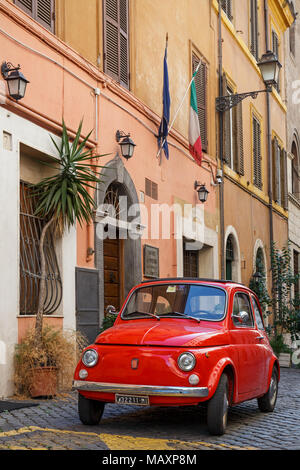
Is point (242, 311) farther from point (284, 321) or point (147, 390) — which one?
point (284, 321)

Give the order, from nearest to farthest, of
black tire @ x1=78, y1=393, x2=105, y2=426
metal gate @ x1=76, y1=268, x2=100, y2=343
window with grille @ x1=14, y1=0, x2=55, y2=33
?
black tire @ x1=78, y1=393, x2=105, y2=426 < window with grille @ x1=14, y1=0, x2=55, y2=33 < metal gate @ x1=76, y1=268, x2=100, y2=343

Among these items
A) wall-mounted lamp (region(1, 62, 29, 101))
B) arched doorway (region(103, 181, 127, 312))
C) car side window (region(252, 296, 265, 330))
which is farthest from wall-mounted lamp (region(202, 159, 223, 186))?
car side window (region(252, 296, 265, 330))

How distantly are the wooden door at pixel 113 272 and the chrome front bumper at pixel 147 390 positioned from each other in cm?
588

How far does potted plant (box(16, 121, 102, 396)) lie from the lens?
28.7ft

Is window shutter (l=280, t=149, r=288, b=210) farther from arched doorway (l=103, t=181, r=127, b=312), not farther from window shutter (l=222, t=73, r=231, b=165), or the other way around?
arched doorway (l=103, t=181, r=127, b=312)

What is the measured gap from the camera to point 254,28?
22.7 m

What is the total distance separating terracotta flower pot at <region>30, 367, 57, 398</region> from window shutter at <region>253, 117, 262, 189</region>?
47.5ft

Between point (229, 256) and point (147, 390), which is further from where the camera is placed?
point (229, 256)

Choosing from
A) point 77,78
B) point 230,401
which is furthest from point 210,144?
point 230,401

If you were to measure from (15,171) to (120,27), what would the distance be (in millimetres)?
4869

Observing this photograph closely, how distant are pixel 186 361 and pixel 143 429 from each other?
0.89m

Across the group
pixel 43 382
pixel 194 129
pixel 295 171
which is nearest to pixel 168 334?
pixel 43 382

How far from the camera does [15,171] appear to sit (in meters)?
9.23

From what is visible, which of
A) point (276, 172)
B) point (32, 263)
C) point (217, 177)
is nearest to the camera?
point (32, 263)
